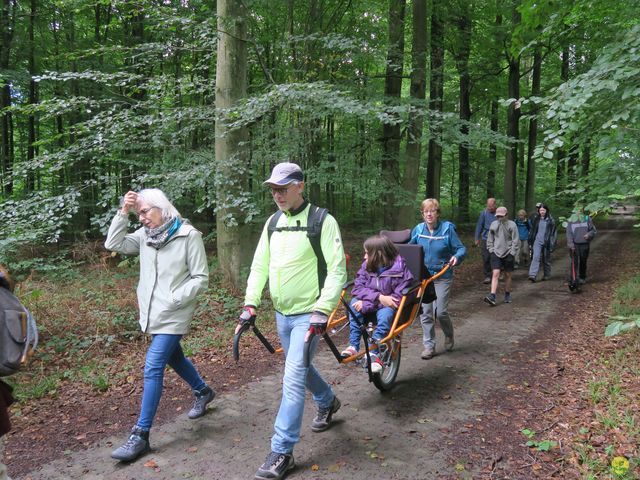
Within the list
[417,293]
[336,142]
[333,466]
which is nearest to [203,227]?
[336,142]

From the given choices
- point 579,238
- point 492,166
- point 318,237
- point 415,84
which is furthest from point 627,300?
point 492,166

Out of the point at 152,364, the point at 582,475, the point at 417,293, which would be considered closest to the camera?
the point at 582,475

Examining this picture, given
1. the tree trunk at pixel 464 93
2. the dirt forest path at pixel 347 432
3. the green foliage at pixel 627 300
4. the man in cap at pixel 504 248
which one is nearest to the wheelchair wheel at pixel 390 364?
the dirt forest path at pixel 347 432

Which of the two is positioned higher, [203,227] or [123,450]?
[203,227]

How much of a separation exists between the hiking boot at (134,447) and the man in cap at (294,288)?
3.47 feet

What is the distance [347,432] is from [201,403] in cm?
146

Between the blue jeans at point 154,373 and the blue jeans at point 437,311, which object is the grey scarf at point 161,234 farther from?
the blue jeans at point 437,311

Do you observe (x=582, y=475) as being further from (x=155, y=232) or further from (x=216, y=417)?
(x=155, y=232)

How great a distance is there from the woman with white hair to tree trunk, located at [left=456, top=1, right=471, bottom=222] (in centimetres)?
Answer: 736

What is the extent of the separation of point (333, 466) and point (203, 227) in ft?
40.7

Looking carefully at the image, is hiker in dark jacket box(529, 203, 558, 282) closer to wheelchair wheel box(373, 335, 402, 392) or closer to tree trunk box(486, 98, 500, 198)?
wheelchair wheel box(373, 335, 402, 392)

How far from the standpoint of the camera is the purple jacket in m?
4.84

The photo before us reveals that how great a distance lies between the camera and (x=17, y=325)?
7.88 feet

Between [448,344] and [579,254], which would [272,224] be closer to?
[448,344]
